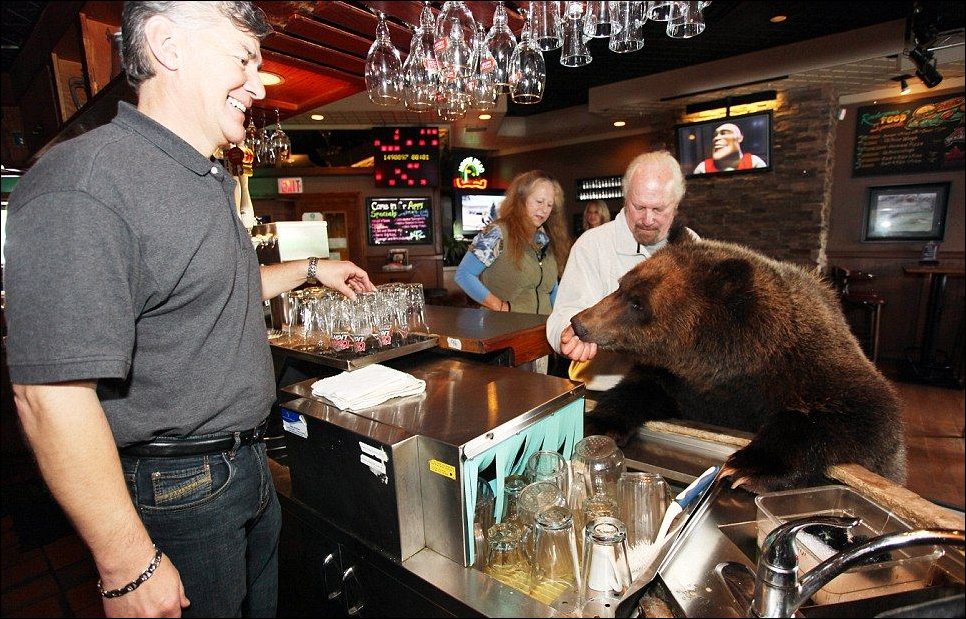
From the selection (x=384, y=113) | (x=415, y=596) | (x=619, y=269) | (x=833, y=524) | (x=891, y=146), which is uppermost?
(x=384, y=113)

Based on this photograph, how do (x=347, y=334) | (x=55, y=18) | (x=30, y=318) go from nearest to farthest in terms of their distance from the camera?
(x=30, y=318) → (x=347, y=334) → (x=55, y=18)

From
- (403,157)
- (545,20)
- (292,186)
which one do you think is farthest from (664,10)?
(403,157)

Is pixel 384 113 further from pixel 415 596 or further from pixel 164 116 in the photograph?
pixel 415 596

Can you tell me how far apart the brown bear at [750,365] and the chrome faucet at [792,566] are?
1.14 ft

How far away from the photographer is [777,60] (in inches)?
269

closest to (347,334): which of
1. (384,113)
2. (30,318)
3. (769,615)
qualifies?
(30,318)

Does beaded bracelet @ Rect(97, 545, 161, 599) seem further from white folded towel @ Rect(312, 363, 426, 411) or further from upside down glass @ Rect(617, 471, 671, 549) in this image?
upside down glass @ Rect(617, 471, 671, 549)

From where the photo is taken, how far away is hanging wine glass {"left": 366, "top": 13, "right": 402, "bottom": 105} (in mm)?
1895

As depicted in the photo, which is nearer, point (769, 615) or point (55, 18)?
point (769, 615)

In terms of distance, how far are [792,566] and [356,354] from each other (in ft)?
4.81

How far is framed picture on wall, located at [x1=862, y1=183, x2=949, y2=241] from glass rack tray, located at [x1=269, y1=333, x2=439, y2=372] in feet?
29.0

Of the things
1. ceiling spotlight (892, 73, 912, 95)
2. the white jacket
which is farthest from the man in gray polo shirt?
ceiling spotlight (892, 73, 912, 95)

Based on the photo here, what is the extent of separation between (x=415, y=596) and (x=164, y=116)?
4.19ft

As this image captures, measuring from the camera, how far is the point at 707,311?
1586 millimetres
